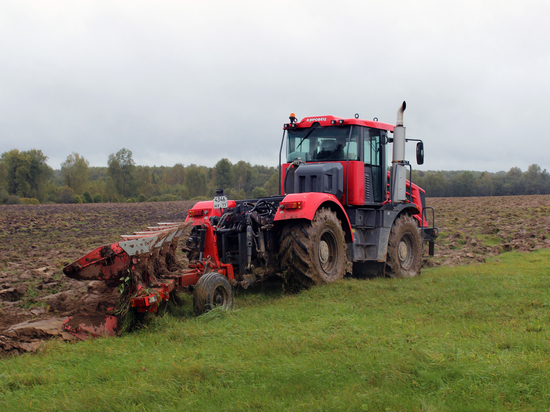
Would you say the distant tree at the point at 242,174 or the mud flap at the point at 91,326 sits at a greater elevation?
the distant tree at the point at 242,174

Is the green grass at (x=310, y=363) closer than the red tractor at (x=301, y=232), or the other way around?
the green grass at (x=310, y=363)

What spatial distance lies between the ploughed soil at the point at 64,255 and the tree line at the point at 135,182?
30354 millimetres

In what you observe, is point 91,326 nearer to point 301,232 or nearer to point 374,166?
point 301,232

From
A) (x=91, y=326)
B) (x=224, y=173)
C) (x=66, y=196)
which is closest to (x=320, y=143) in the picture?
(x=91, y=326)

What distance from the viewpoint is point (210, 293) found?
6043 millimetres

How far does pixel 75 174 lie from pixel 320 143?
7800 centimetres

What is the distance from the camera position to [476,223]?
21.0 meters

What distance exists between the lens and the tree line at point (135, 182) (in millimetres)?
64312

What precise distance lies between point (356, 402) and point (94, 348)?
9.19ft

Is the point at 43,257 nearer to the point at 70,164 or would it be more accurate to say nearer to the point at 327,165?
the point at 327,165

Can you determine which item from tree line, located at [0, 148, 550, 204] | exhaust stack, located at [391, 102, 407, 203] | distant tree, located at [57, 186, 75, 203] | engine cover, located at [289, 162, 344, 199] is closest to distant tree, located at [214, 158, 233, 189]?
tree line, located at [0, 148, 550, 204]

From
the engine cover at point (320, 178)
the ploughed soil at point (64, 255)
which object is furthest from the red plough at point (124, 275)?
the engine cover at point (320, 178)

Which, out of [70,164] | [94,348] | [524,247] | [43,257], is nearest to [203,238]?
[94,348]

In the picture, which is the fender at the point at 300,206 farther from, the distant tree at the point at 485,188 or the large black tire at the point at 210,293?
the distant tree at the point at 485,188
